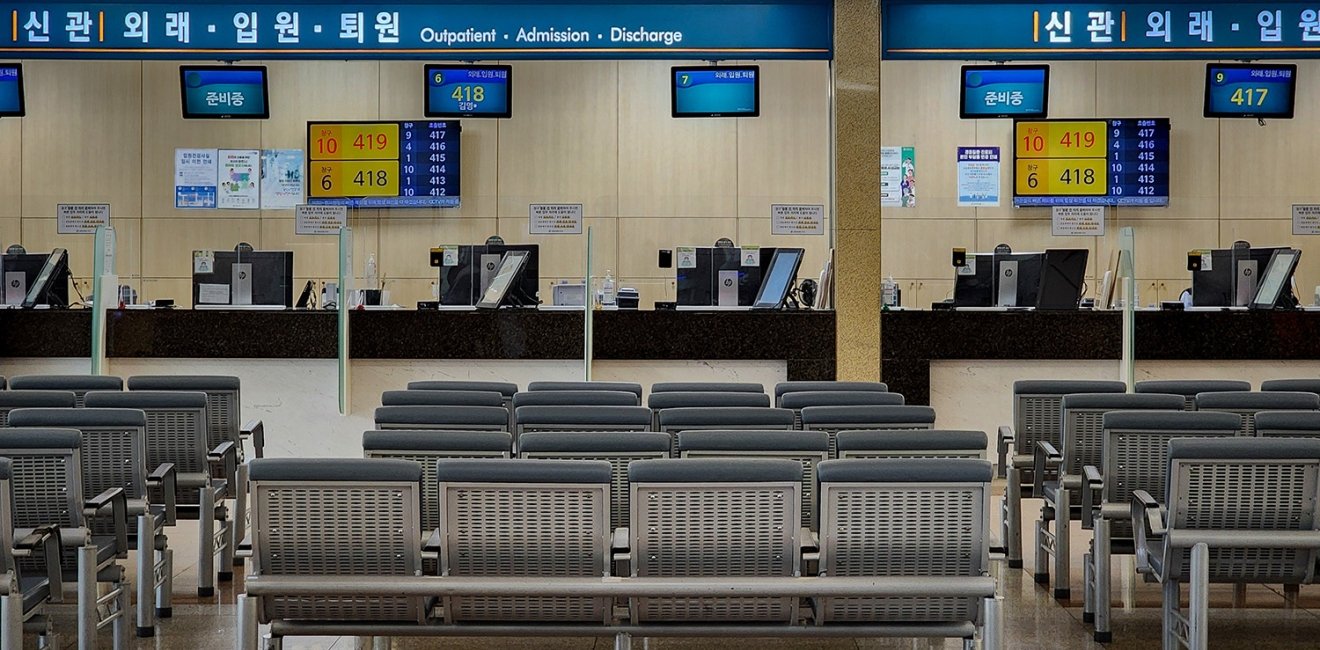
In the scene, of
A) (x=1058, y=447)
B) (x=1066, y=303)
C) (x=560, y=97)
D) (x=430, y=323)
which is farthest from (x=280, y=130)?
(x=1058, y=447)

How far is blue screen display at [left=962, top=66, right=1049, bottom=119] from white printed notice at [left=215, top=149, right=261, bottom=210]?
21.0ft

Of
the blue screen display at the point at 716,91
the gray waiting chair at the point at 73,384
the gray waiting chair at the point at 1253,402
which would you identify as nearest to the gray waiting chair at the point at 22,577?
the gray waiting chair at the point at 73,384

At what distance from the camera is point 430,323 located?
28.4 ft

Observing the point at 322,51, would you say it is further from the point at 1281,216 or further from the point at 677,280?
the point at 1281,216

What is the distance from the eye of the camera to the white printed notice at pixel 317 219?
360 inches

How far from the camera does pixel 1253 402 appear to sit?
18.4 ft

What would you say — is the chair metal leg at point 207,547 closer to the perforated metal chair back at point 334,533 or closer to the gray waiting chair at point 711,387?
the perforated metal chair back at point 334,533

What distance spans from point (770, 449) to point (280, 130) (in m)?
9.23

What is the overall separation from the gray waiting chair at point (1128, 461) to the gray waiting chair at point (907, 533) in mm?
1256

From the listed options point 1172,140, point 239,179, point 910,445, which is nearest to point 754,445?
point 910,445

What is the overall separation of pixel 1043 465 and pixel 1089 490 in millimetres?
689

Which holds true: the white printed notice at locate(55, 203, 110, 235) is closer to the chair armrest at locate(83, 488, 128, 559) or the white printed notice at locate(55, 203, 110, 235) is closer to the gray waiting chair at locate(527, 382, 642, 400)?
the gray waiting chair at locate(527, 382, 642, 400)

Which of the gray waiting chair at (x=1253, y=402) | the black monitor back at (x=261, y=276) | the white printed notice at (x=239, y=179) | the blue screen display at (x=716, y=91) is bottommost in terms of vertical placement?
the gray waiting chair at (x=1253, y=402)

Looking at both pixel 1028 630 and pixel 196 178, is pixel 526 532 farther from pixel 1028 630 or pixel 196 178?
pixel 196 178
